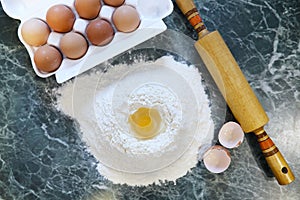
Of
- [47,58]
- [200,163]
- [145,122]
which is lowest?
[200,163]

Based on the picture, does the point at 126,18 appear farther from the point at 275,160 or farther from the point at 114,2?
the point at 275,160

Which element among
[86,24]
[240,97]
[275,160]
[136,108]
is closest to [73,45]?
[86,24]

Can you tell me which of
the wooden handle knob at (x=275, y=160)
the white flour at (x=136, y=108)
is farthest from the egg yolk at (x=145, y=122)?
the wooden handle knob at (x=275, y=160)

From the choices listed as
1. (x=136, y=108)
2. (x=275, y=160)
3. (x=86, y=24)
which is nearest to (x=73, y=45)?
(x=86, y=24)

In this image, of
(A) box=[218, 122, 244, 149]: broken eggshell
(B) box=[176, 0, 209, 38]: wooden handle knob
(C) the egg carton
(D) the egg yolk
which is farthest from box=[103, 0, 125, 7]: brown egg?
(A) box=[218, 122, 244, 149]: broken eggshell

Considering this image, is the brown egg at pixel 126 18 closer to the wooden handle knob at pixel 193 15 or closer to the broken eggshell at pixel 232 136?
the wooden handle knob at pixel 193 15

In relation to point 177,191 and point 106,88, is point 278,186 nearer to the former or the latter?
point 177,191

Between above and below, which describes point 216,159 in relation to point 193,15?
below

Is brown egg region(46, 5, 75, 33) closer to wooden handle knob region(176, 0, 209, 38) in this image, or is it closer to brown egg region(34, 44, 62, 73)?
brown egg region(34, 44, 62, 73)
